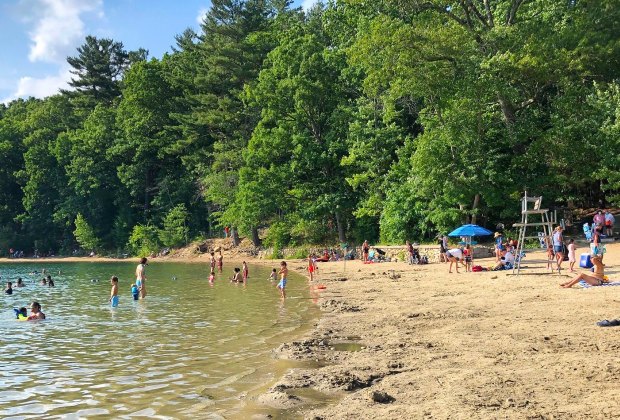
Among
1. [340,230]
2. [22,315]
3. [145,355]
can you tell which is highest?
[340,230]

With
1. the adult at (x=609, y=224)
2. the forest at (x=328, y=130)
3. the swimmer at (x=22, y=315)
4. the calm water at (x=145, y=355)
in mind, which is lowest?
the calm water at (x=145, y=355)

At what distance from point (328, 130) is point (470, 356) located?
3970 cm

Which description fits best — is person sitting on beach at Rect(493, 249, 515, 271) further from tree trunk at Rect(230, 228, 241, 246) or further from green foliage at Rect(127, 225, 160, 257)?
green foliage at Rect(127, 225, 160, 257)

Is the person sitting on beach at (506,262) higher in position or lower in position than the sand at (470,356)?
higher

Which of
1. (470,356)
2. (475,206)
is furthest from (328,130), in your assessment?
(470,356)

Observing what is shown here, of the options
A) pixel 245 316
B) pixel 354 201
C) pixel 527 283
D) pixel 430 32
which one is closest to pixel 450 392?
pixel 245 316

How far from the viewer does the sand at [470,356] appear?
6316 mm

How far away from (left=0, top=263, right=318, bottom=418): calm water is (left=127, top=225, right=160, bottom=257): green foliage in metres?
41.9

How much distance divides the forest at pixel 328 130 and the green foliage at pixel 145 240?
0.19m

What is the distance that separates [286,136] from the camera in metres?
46.8

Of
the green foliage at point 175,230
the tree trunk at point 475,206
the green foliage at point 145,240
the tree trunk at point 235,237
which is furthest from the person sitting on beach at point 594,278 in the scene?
the green foliage at point 145,240

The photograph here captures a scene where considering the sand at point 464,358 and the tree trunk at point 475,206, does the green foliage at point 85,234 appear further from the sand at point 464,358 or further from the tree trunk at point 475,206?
the sand at point 464,358

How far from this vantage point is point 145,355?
11117mm

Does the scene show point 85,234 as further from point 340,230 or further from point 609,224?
point 609,224
